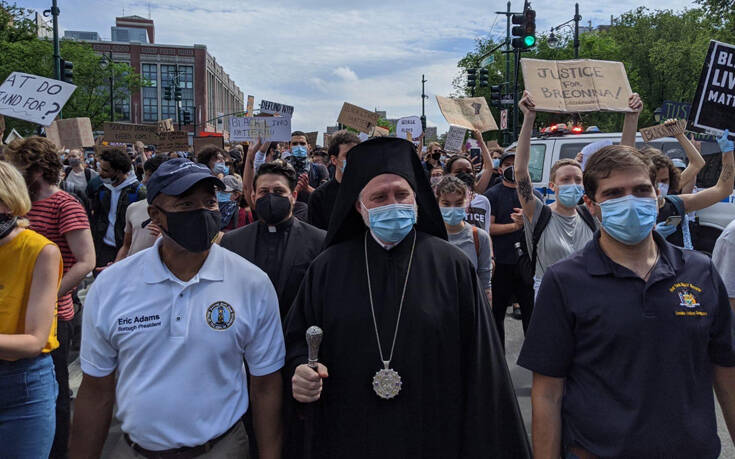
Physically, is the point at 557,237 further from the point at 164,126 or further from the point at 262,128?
the point at 164,126

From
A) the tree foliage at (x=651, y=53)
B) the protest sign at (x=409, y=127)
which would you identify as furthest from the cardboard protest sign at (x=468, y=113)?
the tree foliage at (x=651, y=53)

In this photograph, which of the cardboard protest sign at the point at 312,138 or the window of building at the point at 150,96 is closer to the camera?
the cardboard protest sign at the point at 312,138

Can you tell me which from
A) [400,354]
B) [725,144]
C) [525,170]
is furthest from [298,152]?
[400,354]

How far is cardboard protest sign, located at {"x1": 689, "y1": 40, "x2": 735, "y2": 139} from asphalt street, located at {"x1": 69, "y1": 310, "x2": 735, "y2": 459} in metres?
2.28

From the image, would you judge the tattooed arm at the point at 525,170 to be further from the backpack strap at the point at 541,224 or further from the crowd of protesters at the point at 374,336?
the crowd of protesters at the point at 374,336

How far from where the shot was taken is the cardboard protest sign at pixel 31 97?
7164 millimetres

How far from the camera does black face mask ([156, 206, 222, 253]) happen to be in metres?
2.31

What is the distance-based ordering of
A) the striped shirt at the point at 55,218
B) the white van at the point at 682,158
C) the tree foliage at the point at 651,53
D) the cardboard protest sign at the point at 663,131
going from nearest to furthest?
1. the striped shirt at the point at 55,218
2. the cardboard protest sign at the point at 663,131
3. the white van at the point at 682,158
4. the tree foliage at the point at 651,53

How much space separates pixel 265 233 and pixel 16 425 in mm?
1715

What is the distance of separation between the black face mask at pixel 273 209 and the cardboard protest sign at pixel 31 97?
4606 millimetres

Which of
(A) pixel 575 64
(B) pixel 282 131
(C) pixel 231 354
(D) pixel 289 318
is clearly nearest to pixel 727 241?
(D) pixel 289 318

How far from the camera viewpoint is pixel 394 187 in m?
2.60

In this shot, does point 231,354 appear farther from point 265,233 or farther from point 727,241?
point 727,241

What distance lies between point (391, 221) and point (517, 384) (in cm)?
358
